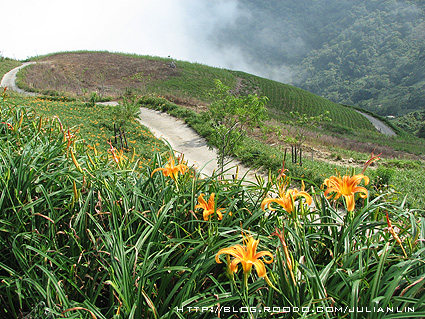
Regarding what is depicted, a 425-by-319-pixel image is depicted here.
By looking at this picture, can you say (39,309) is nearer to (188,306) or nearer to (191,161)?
(188,306)

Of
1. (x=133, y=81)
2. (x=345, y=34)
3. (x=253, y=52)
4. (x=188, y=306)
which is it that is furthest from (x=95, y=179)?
(x=253, y=52)

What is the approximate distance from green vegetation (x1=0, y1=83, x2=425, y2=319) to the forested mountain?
8571 centimetres

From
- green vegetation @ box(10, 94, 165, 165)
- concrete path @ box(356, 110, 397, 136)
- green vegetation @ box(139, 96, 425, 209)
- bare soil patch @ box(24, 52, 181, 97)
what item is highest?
concrete path @ box(356, 110, 397, 136)

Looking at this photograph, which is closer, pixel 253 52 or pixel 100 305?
pixel 100 305

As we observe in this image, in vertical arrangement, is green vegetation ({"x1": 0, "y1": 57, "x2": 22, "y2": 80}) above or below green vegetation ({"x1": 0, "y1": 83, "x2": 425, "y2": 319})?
above

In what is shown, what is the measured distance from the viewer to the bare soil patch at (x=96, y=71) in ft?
102

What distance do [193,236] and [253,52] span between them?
214820 millimetres

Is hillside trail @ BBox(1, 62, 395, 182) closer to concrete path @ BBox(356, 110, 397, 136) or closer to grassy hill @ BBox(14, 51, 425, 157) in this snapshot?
grassy hill @ BBox(14, 51, 425, 157)

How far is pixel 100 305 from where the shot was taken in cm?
152

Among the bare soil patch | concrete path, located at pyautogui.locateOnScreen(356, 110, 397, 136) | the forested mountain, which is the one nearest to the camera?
the bare soil patch

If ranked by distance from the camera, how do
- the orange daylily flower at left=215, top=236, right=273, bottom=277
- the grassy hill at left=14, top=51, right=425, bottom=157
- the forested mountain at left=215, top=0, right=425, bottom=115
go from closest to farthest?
the orange daylily flower at left=215, top=236, right=273, bottom=277 → the grassy hill at left=14, top=51, right=425, bottom=157 → the forested mountain at left=215, top=0, right=425, bottom=115

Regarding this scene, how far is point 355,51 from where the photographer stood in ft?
428

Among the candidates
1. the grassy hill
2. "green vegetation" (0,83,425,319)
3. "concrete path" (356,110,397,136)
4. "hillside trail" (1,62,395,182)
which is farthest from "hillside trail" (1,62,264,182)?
"concrete path" (356,110,397,136)

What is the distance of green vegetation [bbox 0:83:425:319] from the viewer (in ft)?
3.70
